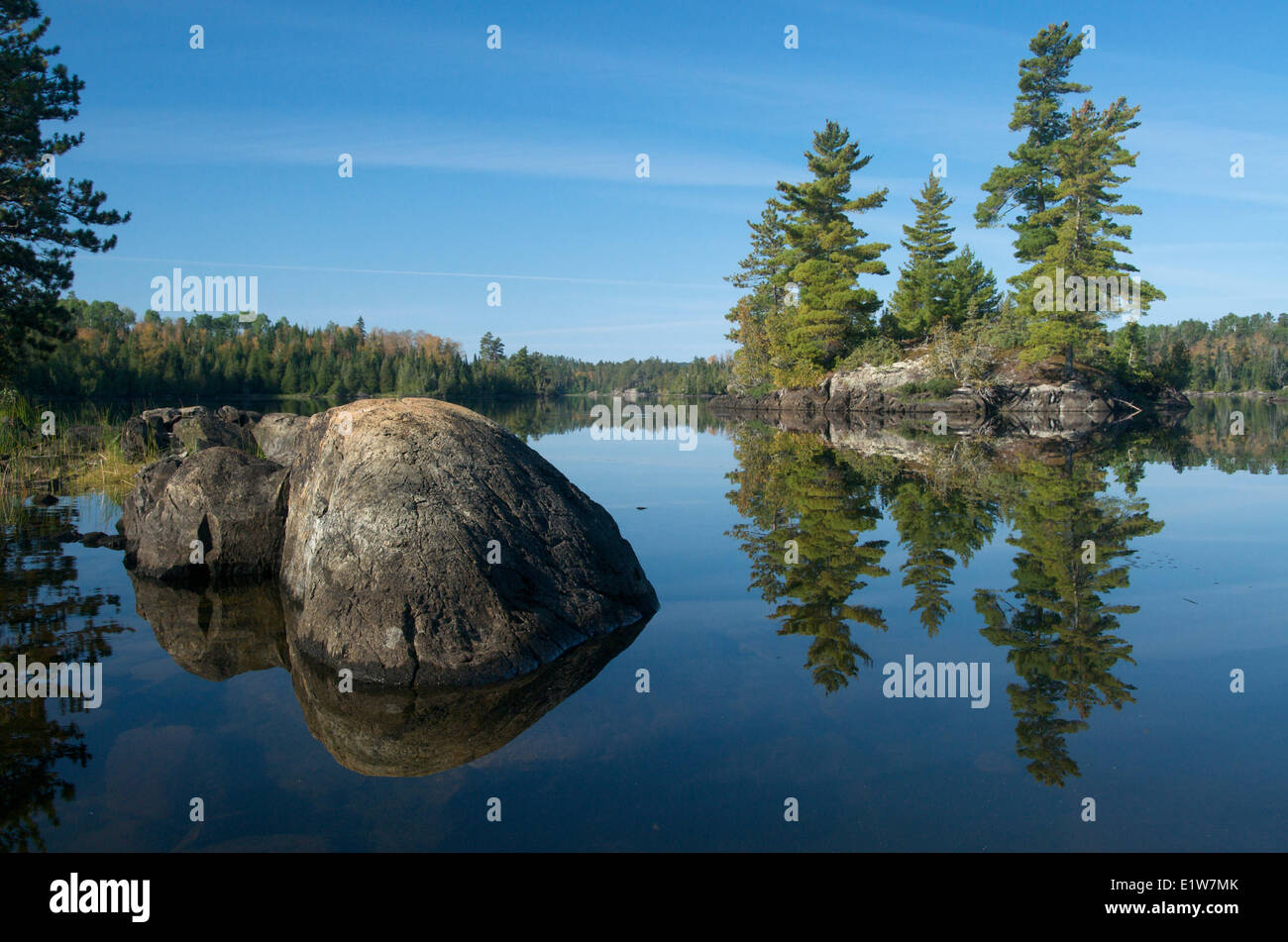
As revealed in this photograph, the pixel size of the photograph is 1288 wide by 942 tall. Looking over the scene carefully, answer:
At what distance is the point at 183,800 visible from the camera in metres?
4.02

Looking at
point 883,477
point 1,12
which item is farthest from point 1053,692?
A: point 1,12

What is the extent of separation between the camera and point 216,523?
8539 mm

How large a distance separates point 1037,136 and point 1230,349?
123 m

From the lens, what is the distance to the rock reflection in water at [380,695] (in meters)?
4.57

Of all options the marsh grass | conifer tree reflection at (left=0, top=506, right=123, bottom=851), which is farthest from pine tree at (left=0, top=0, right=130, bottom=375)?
conifer tree reflection at (left=0, top=506, right=123, bottom=851)

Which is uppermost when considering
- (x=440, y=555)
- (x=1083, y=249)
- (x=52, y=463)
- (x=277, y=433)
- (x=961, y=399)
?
(x=1083, y=249)

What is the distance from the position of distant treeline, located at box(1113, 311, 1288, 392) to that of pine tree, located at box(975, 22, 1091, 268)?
46.3 ft

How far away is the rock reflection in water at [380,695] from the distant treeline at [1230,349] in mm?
58258

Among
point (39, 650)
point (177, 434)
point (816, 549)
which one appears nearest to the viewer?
point (39, 650)

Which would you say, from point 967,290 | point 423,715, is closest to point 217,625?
point 423,715

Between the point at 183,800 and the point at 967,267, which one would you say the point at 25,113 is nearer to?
the point at 183,800

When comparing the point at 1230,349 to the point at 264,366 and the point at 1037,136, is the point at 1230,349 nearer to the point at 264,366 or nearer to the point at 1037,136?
the point at 1037,136

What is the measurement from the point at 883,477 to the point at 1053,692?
1060 centimetres
